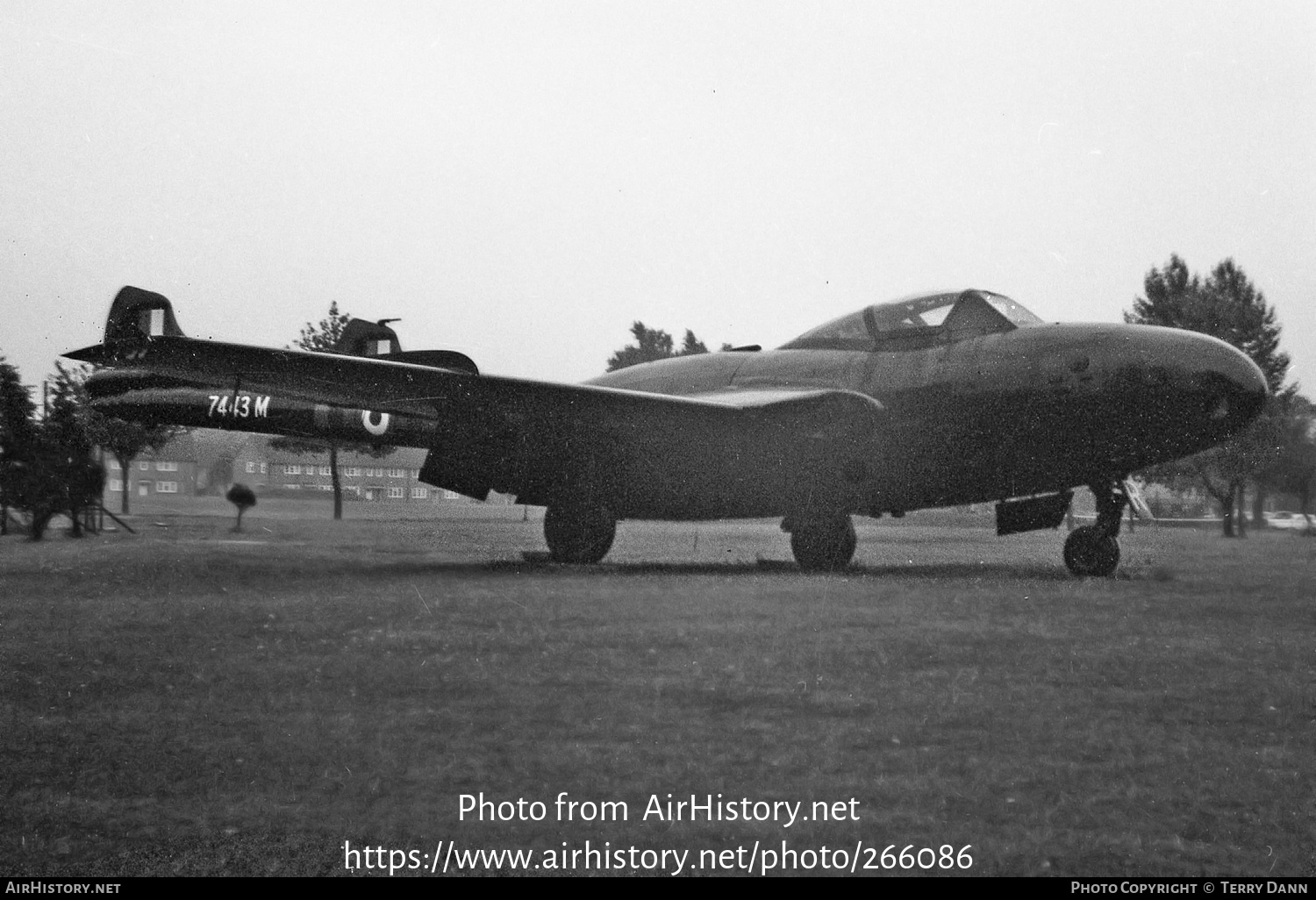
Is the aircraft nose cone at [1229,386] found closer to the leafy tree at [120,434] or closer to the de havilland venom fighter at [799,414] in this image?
the de havilland venom fighter at [799,414]

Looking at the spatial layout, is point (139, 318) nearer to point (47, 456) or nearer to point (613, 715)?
point (47, 456)

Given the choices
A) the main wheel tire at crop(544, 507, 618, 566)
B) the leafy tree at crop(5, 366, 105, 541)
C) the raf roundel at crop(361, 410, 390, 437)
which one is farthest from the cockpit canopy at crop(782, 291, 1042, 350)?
the leafy tree at crop(5, 366, 105, 541)

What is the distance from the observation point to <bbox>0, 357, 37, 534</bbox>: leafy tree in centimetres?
677

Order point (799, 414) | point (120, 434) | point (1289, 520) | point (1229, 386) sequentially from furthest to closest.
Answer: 1. point (1289, 520)
2. point (799, 414)
3. point (1229, 386)
4. point (120, 434)

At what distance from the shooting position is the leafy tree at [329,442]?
9787mm

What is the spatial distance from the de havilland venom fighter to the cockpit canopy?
0.06 feet

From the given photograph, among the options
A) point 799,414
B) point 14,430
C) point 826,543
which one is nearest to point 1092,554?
point 826,543

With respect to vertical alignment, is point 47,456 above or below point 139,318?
below

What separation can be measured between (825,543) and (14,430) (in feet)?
23.7

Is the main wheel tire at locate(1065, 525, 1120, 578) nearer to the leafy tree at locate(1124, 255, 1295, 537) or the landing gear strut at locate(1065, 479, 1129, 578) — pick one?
the landing gear strut at locate(1065, 479, 1129, 578)

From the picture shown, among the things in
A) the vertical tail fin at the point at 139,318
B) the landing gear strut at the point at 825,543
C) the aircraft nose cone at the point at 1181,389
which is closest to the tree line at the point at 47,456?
the vertical tail fin at the point at 139,318

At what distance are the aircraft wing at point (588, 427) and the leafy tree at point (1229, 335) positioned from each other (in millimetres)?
3581

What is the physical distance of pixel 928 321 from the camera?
11008 millimetres

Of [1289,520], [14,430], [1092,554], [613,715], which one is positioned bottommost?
[613,715]
